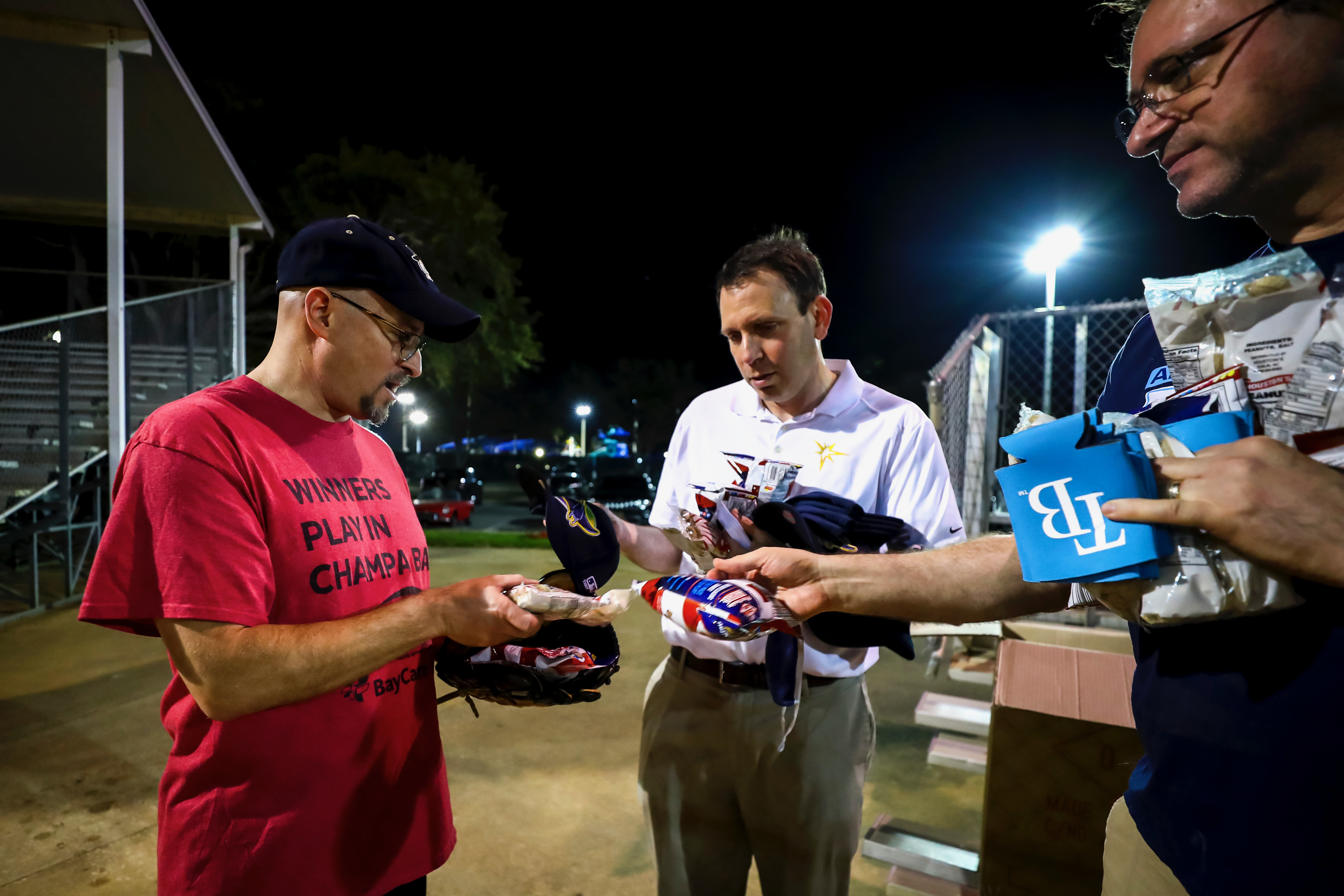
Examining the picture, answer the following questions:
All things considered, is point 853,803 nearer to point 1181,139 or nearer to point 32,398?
point 1181,139

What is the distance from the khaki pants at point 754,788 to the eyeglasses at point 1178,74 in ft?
5.36

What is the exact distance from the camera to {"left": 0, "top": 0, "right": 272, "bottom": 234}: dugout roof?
6352 millimetres

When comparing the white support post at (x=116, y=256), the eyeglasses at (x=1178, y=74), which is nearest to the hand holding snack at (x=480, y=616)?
the eyeglasses at (x=1178, y=74)

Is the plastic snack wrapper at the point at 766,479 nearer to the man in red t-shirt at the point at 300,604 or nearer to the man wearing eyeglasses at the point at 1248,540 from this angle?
the man in red t-shirt at the point at 300,604

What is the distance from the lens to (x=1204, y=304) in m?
1.01

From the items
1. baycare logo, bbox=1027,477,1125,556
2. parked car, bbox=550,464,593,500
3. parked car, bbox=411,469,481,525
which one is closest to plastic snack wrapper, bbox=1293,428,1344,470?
baycare logo, bbox=1027,477,1125,556

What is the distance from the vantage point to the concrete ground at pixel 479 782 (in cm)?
318

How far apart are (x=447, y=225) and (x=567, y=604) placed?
64.1 feet

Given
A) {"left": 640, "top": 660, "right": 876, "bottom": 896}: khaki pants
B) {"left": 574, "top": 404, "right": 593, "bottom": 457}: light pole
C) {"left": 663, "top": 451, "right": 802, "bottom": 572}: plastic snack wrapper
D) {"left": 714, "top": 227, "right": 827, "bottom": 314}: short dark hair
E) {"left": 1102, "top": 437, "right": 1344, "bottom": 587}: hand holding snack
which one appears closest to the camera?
{"left": 1102, "top": 437, "right": 1344, "bottom": 587}: hand holding snack

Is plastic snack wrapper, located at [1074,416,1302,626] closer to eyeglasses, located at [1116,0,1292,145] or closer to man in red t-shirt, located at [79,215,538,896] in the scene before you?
eyeglasses, located at [1116,0,1292,145]

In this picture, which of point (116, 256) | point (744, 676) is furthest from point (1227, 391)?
point (116, 256)

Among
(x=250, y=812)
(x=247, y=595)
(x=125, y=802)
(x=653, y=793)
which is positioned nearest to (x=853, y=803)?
(x=653, y=793)

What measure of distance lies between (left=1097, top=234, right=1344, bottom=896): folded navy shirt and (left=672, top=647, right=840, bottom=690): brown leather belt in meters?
1.00

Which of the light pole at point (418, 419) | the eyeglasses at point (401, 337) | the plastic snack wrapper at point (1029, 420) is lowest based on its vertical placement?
the plastic snack wrapper at point (1029, 420)
